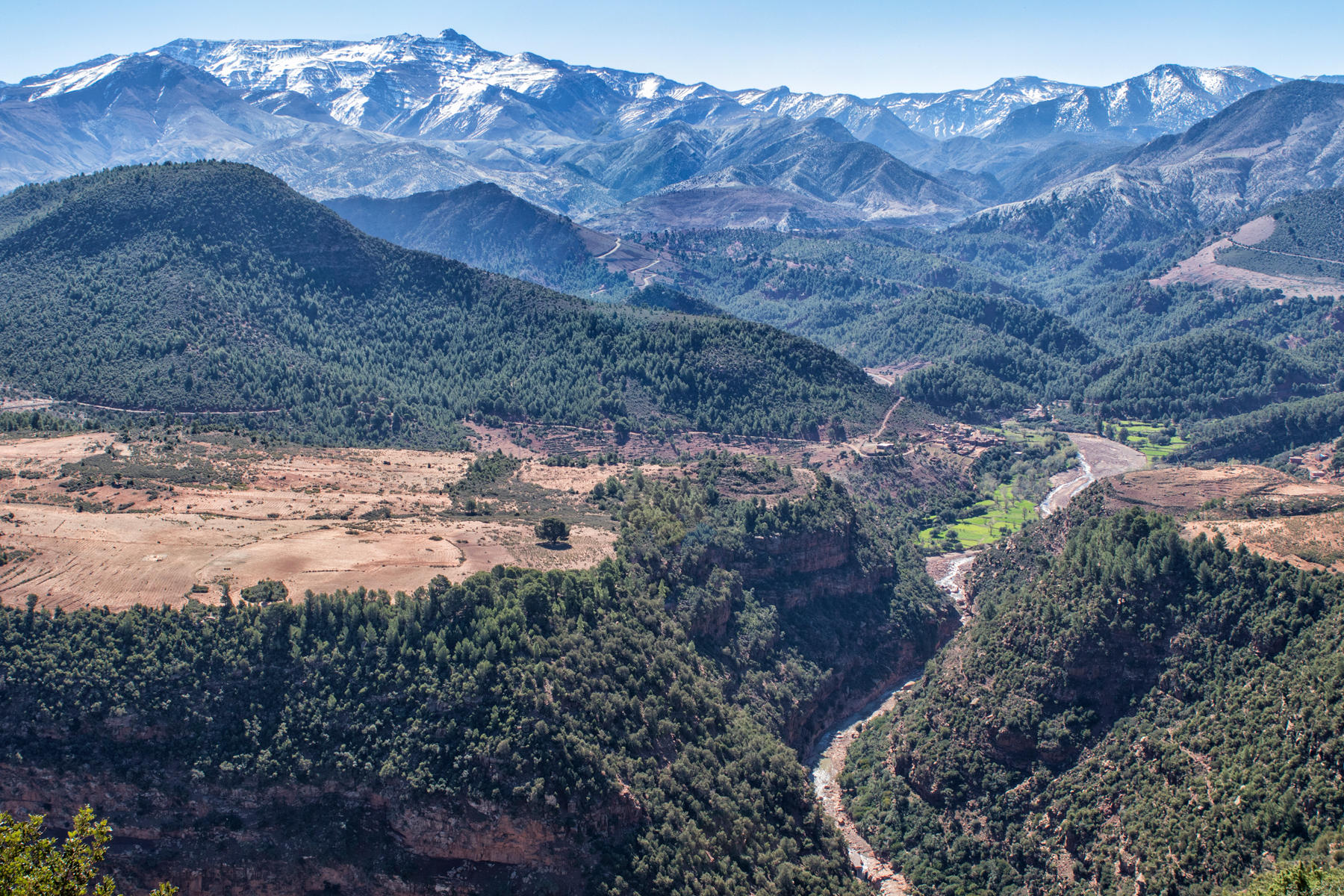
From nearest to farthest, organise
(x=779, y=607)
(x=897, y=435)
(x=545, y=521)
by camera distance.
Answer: (x=545, y=521) → (x=779, y=607) → (x=897, y=435)

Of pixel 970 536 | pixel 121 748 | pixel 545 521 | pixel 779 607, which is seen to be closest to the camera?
pixel 121 748

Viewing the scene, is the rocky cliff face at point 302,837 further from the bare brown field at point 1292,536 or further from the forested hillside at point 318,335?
the forested hillside at point 318,335

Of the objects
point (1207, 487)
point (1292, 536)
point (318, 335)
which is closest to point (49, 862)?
point (1292, 536)

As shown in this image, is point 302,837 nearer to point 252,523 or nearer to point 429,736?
point 429,736

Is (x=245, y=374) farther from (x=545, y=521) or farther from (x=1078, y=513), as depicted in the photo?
(x=1078, y=513)

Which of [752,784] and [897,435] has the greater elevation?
[897,435]

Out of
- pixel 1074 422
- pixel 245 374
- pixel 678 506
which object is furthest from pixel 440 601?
pixel 1074 422

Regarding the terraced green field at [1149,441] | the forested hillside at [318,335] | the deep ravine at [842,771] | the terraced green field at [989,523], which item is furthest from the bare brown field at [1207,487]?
the terraced green field at [1149,441]
